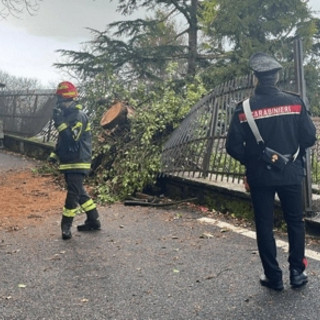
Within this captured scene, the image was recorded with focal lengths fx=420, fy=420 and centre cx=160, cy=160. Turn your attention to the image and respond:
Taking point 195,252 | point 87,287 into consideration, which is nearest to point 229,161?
point 195,252

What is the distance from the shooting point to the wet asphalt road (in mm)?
3287

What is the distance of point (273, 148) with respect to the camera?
140 inches

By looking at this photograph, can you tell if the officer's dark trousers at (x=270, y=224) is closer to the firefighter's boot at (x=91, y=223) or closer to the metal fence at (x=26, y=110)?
the firefighter's boot at (x=91, y=223)

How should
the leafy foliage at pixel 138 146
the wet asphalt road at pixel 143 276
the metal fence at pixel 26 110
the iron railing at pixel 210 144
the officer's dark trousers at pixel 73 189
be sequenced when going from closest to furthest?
the wet asphalt road at pixel 143 276 < the officer's dark trousers at pixel 73 189 < the iron railing at pixel 210 144 < the leafy foliage at pixel 138 146 < the metal fence at pixel 26 110

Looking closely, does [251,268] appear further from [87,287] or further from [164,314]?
[87,287]

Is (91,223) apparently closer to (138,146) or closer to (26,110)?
(138,146)

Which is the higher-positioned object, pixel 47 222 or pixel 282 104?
pixel 282 104

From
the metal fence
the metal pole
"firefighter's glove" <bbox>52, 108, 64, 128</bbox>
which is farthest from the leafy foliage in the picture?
the metal fence

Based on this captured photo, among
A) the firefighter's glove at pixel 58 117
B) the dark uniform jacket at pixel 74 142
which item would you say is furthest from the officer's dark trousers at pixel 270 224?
the firefighter's glove at pixel 58 117

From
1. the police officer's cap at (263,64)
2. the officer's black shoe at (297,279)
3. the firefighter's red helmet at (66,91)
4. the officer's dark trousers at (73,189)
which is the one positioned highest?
the police officer's cap at (263,64)

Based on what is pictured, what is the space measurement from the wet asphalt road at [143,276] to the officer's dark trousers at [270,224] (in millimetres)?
222

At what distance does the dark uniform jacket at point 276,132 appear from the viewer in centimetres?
353

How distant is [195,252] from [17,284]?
1883mm

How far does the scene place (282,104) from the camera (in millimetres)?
3535
